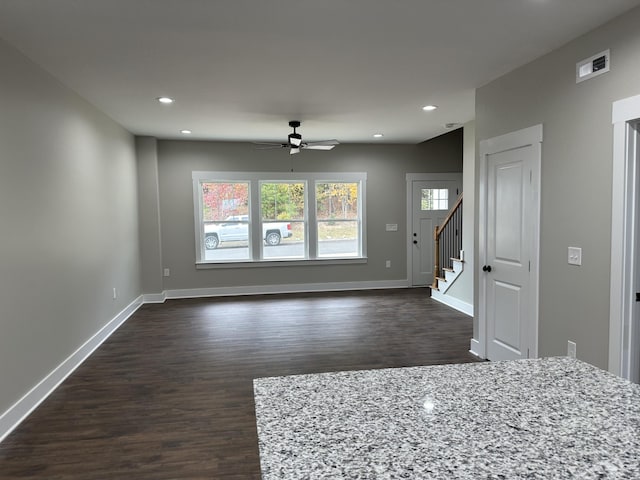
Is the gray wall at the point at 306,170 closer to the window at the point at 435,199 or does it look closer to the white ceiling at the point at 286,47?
the window at the point at 435,199

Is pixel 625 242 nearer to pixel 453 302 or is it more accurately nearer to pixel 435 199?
pixel 453 302

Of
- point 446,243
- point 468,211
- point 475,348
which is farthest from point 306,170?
point 475,348

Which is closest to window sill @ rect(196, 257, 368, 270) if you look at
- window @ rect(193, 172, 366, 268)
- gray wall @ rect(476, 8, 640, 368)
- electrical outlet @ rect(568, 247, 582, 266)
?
window @ rect(193, 172, 366, 268)

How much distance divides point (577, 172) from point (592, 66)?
69 centimetres

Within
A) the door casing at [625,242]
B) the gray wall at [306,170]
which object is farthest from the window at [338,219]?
the door casing at [625,242]

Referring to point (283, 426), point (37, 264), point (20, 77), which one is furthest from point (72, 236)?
point (283, 426)

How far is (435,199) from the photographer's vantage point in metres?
8.03

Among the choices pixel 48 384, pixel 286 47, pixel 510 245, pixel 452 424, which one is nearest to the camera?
pixel 452 424

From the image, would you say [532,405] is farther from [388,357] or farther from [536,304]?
[388,357]

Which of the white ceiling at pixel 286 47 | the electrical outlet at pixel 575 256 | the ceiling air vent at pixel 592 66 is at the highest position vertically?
the white ceiling at pixel 286 47

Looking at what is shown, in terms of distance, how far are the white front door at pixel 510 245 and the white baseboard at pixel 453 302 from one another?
1.95 m

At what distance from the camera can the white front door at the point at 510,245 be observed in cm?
346

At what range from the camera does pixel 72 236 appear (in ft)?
13.3

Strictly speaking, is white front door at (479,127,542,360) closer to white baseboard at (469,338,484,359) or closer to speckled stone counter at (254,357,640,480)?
white baseboard at (469,338,484,359)
